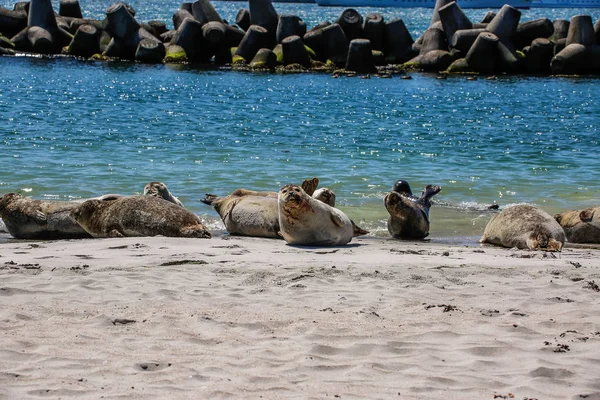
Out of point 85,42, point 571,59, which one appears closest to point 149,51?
point 85,42

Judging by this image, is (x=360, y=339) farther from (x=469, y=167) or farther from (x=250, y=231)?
(x=469, y=167)

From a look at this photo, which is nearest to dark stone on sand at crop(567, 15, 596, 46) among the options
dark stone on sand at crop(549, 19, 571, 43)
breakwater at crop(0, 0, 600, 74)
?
breakwater at crop(0, 0, 600, 74)

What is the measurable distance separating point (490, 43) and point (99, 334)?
2872 cm

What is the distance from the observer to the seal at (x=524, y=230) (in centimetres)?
857

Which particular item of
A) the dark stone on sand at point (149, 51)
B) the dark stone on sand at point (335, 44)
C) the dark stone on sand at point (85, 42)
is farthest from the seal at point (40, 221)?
the dark stone on sand at point (85, 42)

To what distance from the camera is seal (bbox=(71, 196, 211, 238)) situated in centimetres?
880

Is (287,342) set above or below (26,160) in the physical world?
above

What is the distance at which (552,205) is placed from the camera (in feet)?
39.0

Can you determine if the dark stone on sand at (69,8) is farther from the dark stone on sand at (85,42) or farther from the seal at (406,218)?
the seal at (406,218)

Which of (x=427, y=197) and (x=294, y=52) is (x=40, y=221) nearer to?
(x=427, y=197)

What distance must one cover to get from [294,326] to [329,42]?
96.1ft

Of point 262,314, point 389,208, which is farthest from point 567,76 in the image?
point 262,314

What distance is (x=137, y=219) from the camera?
886cm

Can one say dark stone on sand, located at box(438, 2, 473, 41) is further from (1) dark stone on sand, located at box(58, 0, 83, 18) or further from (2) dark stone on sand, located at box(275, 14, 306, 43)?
(1) dark stone on sand, located at box(58, 0, 83, 18)
